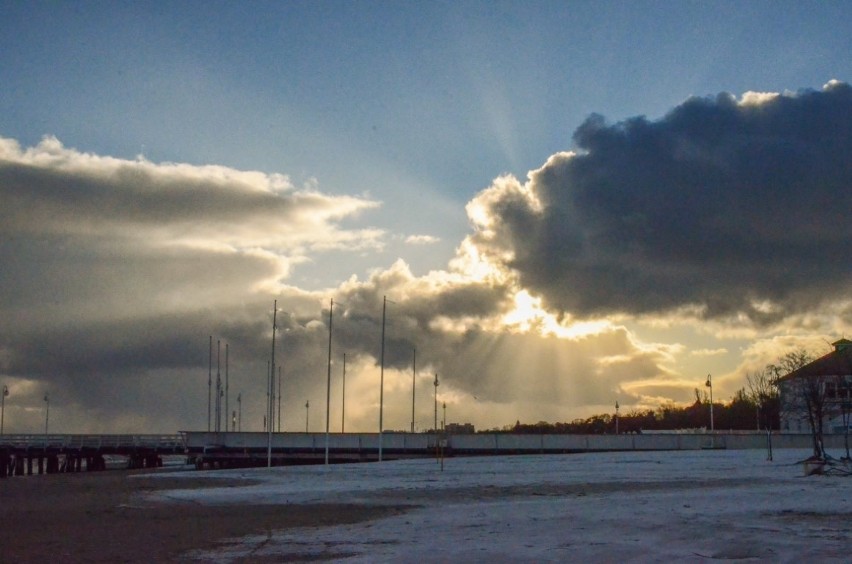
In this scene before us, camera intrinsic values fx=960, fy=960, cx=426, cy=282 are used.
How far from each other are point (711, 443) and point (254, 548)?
293 feet

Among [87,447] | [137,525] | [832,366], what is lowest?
[137,525]

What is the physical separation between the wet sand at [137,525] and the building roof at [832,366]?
165ft

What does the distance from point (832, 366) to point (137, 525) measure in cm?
7633

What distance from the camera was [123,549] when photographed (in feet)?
74.3

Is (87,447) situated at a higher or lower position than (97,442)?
lower

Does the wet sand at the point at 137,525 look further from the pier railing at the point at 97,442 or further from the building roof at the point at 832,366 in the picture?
the pier railing at the point at 97,442

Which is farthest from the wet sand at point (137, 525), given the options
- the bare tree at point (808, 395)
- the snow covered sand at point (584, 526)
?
the bare tree at point (808, 395)

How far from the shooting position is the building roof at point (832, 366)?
74625 millimetres

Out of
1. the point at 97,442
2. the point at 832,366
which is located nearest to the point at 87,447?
the point at 97,442

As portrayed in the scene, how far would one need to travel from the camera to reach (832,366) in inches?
3526

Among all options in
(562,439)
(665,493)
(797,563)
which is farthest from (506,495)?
(562,439)

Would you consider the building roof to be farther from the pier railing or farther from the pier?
the pier railing

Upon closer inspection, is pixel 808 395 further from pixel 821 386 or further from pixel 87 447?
pixel 87 447

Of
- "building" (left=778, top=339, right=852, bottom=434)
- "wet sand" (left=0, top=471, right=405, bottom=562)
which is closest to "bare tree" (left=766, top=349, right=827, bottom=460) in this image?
"building" (left=778, top=339, right=852, bottom=434)
